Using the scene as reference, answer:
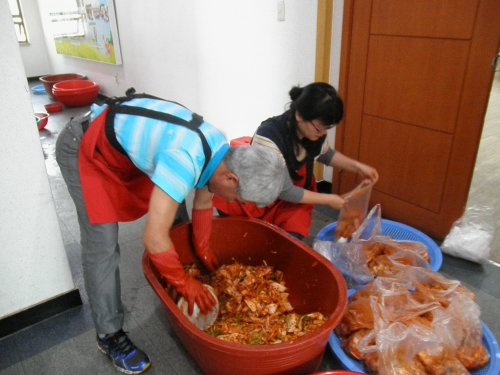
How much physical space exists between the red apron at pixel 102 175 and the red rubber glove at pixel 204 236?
0.27 m

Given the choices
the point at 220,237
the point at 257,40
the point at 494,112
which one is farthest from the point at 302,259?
the point at 494,112

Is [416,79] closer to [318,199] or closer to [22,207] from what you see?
[318,199]

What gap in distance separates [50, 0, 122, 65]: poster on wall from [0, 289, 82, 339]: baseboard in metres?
3.13

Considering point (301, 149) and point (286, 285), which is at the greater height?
point (301, 149)

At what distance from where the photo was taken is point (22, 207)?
1351 mm

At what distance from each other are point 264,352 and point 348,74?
163 centimetres

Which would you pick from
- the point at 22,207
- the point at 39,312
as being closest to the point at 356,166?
the point at 22,207

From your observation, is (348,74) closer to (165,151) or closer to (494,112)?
(165,151)

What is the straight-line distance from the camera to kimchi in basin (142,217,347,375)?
1.03 m

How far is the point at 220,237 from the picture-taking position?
1.62 metres

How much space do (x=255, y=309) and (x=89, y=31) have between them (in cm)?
410

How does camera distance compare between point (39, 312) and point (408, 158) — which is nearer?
point (39, 312)

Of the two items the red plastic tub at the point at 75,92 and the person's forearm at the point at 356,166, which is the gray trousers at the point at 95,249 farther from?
the red plastic tub at the point at 75,92

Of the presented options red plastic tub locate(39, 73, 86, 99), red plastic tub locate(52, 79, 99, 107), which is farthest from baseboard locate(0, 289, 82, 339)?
red plastic tub locate(39, 73, 86, 99)
